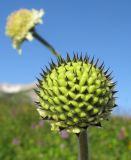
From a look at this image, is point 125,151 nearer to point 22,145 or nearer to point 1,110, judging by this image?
point 22,145

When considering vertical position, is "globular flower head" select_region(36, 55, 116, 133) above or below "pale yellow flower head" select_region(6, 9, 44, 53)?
Result: below

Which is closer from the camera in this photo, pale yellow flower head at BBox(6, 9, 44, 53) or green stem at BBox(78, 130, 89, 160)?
green stem at BBox(78, 130, 89, 160)

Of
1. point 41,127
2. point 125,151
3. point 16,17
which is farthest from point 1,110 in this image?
point 16,17

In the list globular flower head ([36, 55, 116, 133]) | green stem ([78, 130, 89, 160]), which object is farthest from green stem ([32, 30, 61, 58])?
green stem ([78, 130, 89, 160])

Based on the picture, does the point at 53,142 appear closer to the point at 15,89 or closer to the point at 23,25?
the point at 23,25

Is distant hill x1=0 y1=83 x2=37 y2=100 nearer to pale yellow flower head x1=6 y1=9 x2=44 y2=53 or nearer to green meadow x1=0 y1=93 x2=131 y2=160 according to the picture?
green meadow x1=0 y1=93 x2=131 y2=160
